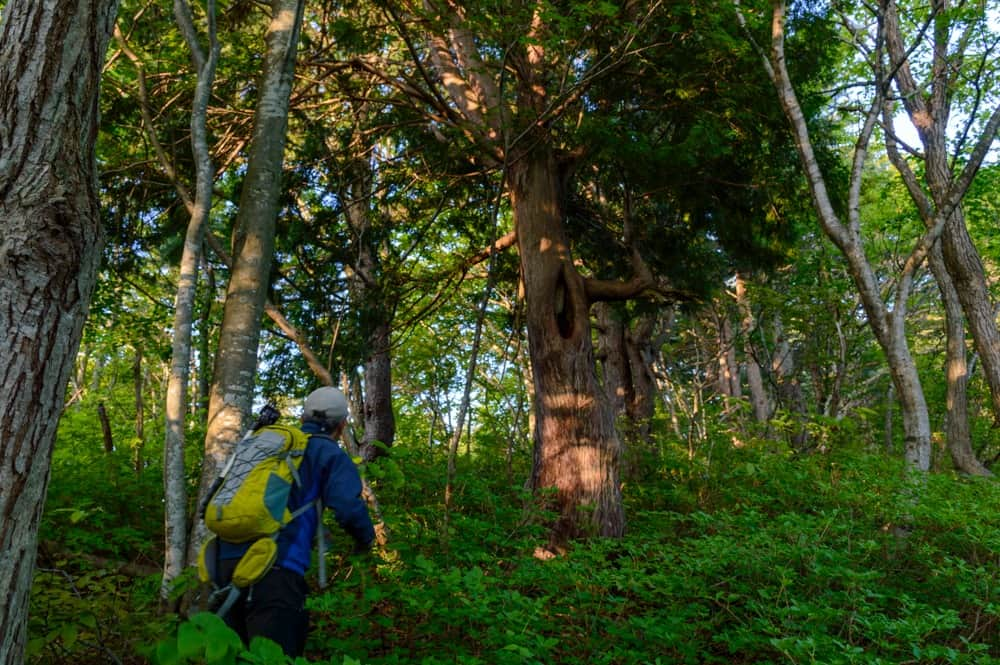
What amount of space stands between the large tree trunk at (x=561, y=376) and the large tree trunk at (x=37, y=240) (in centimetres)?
544

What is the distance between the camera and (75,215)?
7.57 ft

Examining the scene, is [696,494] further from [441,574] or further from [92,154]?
[92,154]

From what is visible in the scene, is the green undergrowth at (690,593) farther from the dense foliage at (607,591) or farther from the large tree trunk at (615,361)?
the large tree trunk at (615,361)

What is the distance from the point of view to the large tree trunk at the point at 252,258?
14.3ft

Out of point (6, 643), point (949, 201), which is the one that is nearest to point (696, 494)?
point (949, 201)

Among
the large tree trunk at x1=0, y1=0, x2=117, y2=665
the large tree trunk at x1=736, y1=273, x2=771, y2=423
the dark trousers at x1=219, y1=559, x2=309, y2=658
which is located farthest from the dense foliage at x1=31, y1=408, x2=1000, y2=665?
the large tree trunk at x1=736, y1=273, x2=771, y2=423

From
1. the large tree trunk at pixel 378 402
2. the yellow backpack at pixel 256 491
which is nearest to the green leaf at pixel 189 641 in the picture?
the yellow backpack at pixel 256 491

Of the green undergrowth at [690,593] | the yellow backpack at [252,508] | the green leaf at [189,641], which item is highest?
the yellow backpack at [252,508]

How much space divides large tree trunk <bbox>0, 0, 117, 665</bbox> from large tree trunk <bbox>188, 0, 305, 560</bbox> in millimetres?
2101

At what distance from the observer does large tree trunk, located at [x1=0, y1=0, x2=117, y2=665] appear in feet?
6.93

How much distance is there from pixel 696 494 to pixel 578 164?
15.8 ft

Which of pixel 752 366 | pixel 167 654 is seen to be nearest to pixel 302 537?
pixel 167 654

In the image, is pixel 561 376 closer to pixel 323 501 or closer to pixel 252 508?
pixel 323 501

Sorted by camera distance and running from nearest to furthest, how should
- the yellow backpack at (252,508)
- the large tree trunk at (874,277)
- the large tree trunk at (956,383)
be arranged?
1. the yellow backpack at (252,508)
2. the large tree trunk at (874,277)
3. the large tree trunk at (956,383)
